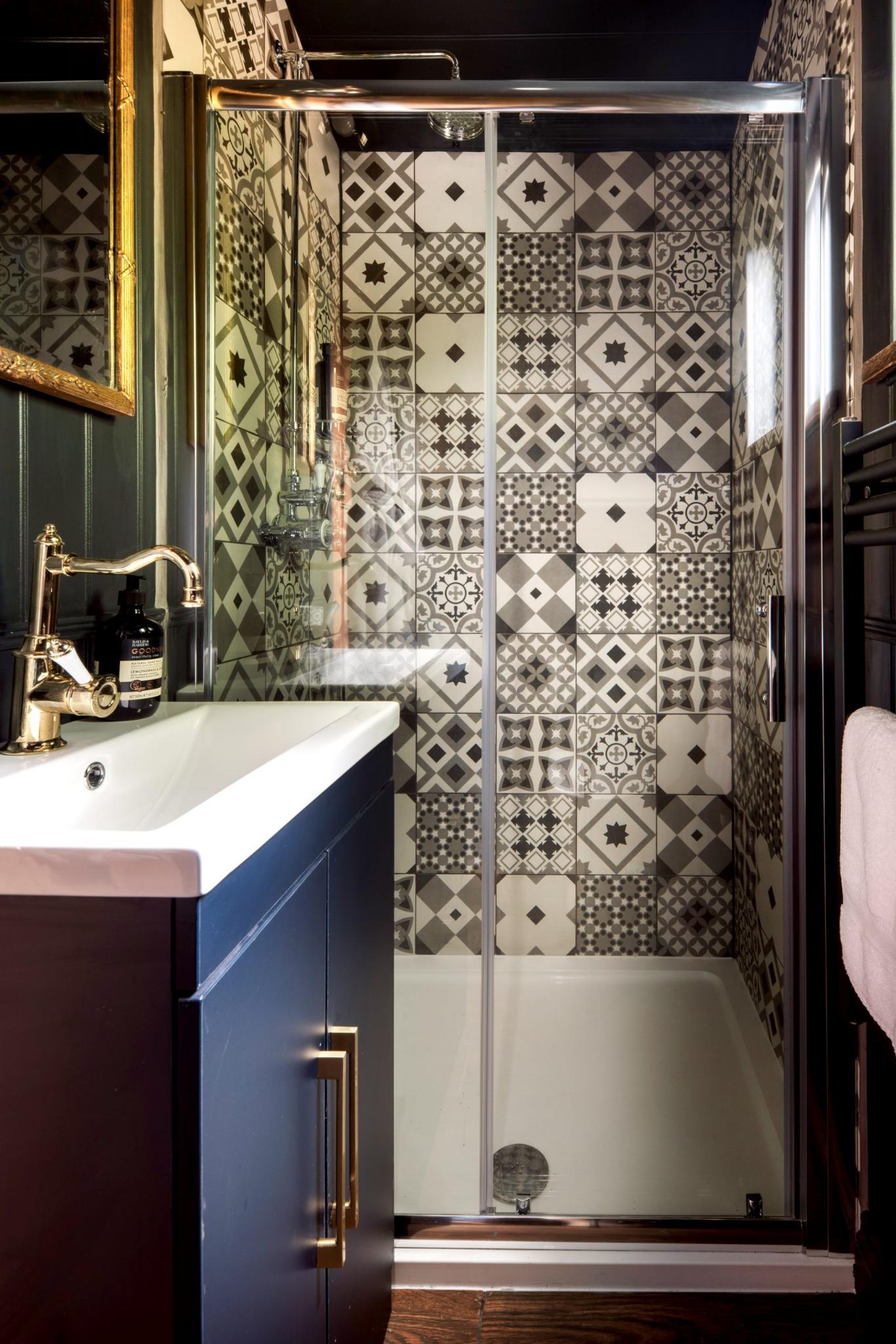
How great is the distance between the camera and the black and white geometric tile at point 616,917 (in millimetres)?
1544

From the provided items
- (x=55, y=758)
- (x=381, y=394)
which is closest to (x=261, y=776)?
(x=55, y=758)

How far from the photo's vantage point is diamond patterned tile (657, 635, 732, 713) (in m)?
1.52

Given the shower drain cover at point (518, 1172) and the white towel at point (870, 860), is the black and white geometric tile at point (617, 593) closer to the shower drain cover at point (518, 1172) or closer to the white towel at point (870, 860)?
the white towel at point (870, 860)

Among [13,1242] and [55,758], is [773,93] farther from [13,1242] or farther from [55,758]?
[13,1242]

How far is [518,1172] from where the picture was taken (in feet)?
4.91

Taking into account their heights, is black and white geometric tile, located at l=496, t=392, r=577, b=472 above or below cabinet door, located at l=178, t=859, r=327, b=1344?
above

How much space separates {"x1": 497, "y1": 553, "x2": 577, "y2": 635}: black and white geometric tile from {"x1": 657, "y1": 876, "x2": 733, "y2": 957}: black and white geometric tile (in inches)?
19.6

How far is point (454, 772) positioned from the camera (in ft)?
5.04

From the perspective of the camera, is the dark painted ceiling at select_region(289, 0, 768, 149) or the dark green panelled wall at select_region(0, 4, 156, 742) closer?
the dark green panelled wall at select_region(0, 4, 156, 742)

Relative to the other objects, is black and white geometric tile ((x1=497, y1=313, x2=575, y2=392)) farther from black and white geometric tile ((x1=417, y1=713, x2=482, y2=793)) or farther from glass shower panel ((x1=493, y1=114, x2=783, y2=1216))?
black and white geometric tile ((x1=417, y1=713, x2=482, y2=793))

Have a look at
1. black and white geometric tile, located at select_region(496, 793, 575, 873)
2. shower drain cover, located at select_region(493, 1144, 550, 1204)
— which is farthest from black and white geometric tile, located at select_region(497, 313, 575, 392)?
shower drain cover, located at select_region(493, 1144, 550, 1204)

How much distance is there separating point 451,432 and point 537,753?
57 cm

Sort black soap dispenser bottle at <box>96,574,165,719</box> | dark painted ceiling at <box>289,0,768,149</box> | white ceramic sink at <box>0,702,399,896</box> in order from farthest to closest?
dark painted ceiling at <box>289,0,768,149</box>, black soap dispenser bottle at <box>96,574,165,719</box>, white ceramic sink at <box>0,702,399,896</box>

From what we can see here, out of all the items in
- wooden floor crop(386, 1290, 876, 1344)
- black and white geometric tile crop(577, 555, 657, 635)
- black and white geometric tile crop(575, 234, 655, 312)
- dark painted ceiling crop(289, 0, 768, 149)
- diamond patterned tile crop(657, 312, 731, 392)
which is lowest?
wooden floor crop(386, 1290, 876, 1344)
